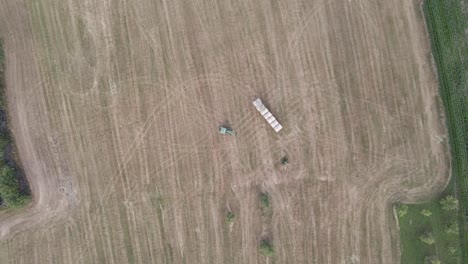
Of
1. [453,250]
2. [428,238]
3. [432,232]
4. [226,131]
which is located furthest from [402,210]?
[226,131]

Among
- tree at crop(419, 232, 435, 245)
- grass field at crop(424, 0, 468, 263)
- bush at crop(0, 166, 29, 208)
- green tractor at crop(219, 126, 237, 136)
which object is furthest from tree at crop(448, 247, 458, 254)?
bush at crop(0, 166, 29, 208)

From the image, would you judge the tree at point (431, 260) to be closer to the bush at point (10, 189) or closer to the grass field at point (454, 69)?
the grass field at point (454, 69)

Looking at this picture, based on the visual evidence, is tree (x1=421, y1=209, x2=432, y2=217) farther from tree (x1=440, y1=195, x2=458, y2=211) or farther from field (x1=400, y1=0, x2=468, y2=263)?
tree (x1=440, y1=195, x2=458, y2=211)

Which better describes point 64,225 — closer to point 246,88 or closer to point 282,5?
point 246,88

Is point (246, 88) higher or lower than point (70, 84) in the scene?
lower

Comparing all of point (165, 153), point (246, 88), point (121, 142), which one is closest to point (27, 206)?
point (121, 142)

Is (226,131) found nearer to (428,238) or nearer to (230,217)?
(230,217)

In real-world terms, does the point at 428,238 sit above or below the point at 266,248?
below
